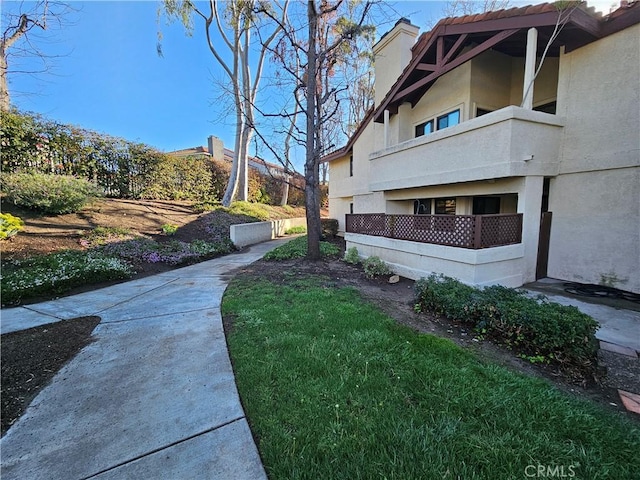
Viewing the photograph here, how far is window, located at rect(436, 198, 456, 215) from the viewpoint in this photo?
9.37 m

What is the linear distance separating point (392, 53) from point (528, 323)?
35.4 ft

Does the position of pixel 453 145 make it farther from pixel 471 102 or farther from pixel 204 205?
pixel 204 205

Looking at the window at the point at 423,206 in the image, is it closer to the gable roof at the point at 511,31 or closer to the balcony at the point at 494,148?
the balcony at the point at 494,148

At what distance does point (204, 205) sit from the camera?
556 inches

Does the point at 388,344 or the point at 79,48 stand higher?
the point at 79,48

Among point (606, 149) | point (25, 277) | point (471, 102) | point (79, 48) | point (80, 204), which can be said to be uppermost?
point (79, 48)

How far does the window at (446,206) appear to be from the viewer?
30.7 feet

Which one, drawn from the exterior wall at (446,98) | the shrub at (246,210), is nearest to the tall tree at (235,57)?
the shrub at (246,210)

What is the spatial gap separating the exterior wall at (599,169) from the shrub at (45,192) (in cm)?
1361

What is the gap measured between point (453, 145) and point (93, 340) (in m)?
8.28

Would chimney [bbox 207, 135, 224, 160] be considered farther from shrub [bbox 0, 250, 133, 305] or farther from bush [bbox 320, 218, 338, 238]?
shrub [bbox 0, 250, 133, 305]

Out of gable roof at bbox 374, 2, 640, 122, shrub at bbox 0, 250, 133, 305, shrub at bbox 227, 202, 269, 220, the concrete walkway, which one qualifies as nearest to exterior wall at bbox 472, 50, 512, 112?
gable roof at bbox 374, 2, 640, 122

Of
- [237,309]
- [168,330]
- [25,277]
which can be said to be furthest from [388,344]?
[25,277]

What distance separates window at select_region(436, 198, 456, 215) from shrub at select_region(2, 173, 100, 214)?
12100 millimetres
